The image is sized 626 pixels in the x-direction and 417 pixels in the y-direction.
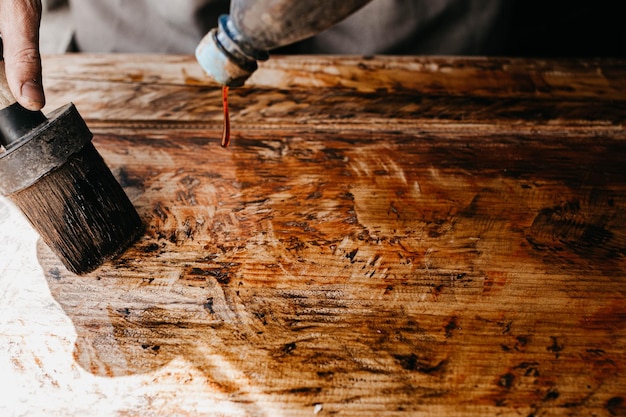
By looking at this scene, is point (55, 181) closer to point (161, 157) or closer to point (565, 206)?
point (161, 157)

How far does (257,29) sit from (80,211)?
52 cm

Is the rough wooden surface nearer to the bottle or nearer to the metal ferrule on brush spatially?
the metal ferrule on brush

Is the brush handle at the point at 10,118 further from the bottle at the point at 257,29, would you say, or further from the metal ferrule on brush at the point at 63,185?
the bottle at the point at 257,29

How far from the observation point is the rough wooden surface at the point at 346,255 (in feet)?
2.76

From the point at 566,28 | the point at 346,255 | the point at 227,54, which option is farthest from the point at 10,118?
the point at 566,28

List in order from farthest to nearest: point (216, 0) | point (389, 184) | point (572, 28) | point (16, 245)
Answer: point (572, 28)
point (216, 0)
point (389, 184)
point (16, 245)

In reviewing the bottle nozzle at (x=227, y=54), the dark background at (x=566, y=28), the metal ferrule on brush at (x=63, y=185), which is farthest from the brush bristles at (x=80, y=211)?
the dark background at (x=566, y=28)

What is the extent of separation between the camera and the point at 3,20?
96 centimetres

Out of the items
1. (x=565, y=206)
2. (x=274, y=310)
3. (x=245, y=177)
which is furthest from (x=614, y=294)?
(x=245, y=177)

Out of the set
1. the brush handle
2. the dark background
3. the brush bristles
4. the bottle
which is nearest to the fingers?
the brush handle

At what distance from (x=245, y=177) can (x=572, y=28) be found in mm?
1947

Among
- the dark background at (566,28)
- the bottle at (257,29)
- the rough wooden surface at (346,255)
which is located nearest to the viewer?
the bottle at (257,29)

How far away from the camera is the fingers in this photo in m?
0.90

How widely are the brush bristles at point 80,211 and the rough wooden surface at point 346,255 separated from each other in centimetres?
5
